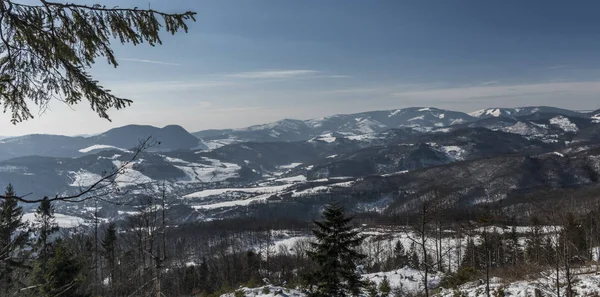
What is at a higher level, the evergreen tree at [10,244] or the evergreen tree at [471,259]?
the evergreen tree at [10,244]

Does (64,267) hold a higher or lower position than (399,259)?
higher

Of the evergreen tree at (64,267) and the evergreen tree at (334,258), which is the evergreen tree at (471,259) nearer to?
the evergreen tree at (334,258)

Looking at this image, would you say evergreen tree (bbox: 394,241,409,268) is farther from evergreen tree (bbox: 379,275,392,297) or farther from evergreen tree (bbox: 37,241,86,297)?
evergreen tree (bbox: 37,241,86,297)

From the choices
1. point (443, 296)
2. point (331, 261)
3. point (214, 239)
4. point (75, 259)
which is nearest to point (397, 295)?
point (443, 296)

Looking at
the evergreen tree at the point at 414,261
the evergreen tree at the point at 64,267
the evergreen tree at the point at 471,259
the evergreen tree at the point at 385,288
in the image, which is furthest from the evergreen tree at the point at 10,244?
the evergreen tree at the point at 471,259

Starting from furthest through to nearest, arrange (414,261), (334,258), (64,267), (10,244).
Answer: (414,261), (334,258), (64,267), (10,244)

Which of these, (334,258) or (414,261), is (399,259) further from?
(334,258)

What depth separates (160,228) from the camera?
14781 millimetres

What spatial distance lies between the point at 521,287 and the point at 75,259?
86.6 ft

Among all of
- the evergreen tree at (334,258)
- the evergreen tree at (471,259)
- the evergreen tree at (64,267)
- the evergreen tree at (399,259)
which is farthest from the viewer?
the evergreen tree at (399,259)

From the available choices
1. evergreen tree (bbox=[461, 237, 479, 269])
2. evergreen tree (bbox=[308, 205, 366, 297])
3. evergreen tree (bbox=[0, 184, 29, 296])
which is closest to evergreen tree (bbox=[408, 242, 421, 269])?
evergreen tree (bbox=[461, 237, 479, 269])

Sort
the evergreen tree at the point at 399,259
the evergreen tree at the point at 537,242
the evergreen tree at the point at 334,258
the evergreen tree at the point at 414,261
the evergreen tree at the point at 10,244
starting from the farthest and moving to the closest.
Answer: the evergreen tree at the point at 399,259 → the evergreen tree at the point at 414,261 → the evergreen tree at the point at 334,258 → the evergreen tree at the point at 537,242 → the evergreen tree at the point at 10,244

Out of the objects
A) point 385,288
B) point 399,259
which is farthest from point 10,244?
point 399,259

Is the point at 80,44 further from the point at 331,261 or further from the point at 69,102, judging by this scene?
the point at 331,261
